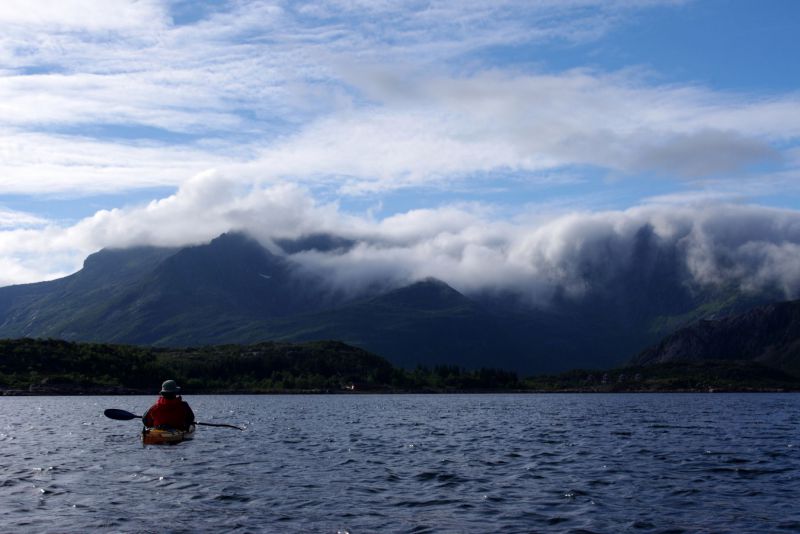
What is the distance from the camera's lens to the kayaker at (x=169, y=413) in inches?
3369

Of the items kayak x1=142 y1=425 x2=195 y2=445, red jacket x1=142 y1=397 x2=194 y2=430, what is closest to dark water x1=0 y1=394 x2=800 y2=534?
kayak x1=142 y1=425 x2=195 y2=445

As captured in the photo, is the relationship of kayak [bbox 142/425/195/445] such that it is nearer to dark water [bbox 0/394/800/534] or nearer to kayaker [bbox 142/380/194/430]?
kayaker [bbox 142/380/194/430]

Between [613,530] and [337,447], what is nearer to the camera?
[613,530]

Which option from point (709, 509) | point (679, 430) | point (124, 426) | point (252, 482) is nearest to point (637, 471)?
point (709, 509)

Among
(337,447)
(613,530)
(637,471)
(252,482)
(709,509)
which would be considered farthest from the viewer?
(337,447)

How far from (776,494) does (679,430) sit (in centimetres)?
5924

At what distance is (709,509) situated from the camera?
4762 centimetres

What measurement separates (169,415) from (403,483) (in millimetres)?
36042

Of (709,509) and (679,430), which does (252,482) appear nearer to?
(709,509)

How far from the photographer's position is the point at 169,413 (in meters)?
85.6

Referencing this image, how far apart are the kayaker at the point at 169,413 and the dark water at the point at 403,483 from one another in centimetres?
267

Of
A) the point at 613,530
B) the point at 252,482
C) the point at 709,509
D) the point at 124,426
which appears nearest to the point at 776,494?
the point at 709,509

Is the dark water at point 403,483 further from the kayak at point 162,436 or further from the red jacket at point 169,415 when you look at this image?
the red jacket at point 169,415

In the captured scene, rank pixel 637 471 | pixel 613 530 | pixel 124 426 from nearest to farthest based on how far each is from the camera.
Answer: pixel 613 530, pixel 637 471, pixel 124 426
